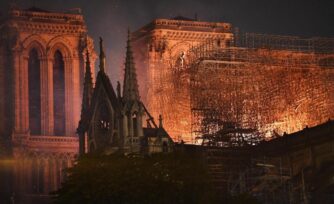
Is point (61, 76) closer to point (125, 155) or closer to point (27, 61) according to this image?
point (27, 61)

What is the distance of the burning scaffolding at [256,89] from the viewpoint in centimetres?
10775

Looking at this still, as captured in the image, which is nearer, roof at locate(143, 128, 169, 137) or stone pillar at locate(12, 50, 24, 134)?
roof at locate(143, 128, 169, 137)

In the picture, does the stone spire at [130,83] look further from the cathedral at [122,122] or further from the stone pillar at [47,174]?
the stone pillar at [47,174]

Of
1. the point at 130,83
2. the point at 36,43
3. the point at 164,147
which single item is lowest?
the point at 164,147

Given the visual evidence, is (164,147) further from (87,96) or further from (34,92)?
(34,92)

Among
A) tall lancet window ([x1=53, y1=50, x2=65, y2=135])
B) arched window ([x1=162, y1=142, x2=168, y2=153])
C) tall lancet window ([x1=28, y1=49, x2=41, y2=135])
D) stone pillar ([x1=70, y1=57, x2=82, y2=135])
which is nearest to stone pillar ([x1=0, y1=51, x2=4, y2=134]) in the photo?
tall lancet window ([x1=28, y1=49, x2=41, y2=135])

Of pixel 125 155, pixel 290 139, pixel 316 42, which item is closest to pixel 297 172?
pixel 290 139

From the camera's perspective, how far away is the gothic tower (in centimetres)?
12369

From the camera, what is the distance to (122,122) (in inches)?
3738

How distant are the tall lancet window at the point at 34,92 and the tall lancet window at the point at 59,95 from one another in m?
1.93

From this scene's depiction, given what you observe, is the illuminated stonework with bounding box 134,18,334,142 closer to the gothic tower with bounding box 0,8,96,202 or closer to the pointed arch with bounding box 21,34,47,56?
the gothic tower with bounding box 0,8,96,202

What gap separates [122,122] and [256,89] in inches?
745

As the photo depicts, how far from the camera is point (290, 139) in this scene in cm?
9338

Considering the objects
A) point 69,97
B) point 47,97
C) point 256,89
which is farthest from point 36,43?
point 256,89
